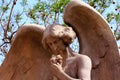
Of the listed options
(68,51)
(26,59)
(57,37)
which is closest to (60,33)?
(57,37)

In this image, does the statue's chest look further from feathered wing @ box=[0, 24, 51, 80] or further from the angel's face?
feathered wing @ box=[0, 24, 51, 80]

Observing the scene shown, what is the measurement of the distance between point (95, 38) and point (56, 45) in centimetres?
56

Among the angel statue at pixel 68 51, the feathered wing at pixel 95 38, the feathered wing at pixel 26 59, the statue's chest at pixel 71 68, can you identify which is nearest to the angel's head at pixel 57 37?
the angel statue at pixel 68 51

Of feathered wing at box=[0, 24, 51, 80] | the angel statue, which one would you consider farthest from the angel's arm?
feathered wing at box=[0, 24, 51, 80]

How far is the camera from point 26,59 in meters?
4.32

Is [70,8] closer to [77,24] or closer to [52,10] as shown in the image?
[77,24]

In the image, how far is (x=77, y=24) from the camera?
13.6 ft

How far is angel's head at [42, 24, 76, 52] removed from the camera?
370cm

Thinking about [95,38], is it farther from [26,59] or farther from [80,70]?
[26,59]

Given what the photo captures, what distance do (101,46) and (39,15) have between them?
5833 mm

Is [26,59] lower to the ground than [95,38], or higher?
lower

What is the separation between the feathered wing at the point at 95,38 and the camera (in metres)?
3.99

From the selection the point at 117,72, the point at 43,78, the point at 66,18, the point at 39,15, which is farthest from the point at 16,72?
the point at 39,15

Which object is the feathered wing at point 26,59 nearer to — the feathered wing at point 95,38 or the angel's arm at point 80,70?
the feathered wing at point 95,38
